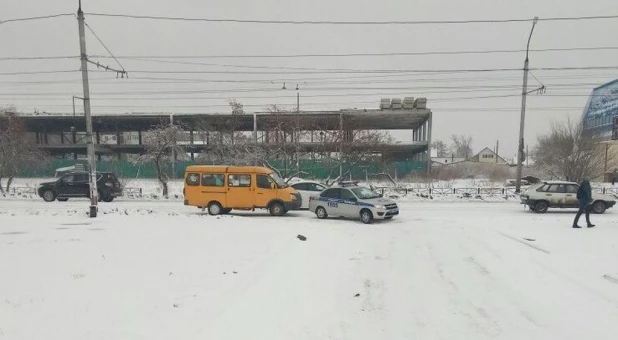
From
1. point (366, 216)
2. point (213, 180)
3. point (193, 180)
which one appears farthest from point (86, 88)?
point (366, 216)

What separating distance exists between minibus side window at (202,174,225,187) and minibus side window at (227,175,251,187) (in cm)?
38

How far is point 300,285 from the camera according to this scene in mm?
6316

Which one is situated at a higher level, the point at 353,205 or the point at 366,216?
the point at 353,205

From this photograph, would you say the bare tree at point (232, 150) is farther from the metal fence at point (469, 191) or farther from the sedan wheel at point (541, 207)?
the sedan wheel at point (541, 207)

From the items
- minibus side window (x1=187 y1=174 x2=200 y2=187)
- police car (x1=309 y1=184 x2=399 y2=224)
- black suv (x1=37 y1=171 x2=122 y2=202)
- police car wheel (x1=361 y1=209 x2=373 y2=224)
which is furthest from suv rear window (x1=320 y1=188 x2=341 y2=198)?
black suv (x1=37 y1=171 x2=122 y2=202)

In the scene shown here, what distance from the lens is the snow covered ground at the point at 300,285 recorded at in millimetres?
4648

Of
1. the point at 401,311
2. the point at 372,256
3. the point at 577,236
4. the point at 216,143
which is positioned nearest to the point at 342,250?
the point at 372,256

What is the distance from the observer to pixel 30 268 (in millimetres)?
6695

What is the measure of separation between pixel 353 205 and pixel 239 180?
5.45 m

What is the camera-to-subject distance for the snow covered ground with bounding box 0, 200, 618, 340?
4.65m

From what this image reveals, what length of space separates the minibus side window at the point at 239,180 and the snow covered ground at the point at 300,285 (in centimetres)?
581

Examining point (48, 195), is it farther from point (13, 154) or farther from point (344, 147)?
point (344, 147)

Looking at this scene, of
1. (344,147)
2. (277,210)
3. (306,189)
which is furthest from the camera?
(344,147)

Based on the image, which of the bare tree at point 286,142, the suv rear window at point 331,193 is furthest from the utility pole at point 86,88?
the bare tree at point 286,142
